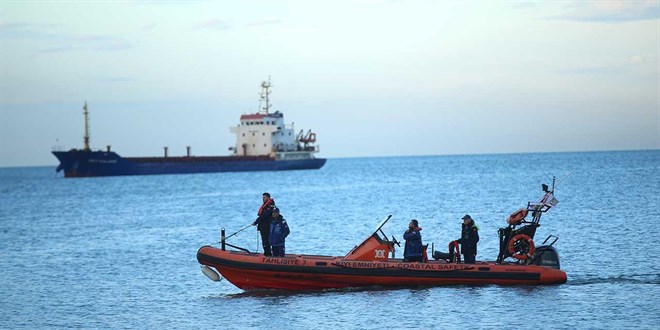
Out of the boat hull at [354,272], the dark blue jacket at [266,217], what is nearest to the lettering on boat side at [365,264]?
the boat hull at [354,272]

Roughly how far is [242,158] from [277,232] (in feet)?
313

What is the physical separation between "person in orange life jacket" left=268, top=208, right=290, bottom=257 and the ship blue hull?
93351 mm

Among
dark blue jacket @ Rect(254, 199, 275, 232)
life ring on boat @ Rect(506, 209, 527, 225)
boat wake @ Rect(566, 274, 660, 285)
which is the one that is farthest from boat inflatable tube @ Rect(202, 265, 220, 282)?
boat wake @ Rect(566, 274, 660, 285)

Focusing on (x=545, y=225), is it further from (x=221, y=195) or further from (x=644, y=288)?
(x=221, y=195)

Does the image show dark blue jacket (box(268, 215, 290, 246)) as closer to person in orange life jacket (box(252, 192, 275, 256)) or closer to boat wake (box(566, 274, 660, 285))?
person in orange life jacket (box(252, 192, 275, 256))

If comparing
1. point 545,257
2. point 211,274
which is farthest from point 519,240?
point 211,274

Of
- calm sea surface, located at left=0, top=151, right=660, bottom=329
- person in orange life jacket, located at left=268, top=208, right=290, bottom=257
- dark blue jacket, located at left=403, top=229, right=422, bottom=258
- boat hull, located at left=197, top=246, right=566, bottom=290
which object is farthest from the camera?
person in orange life jacket, located at left=268, top=208, right=290, bottom=257

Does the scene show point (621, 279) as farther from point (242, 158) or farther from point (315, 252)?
point (242, 158)

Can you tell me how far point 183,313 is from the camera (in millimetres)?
21547

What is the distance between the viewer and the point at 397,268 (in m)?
22.2

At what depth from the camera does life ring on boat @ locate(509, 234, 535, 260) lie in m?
22.3

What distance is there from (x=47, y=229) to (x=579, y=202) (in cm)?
2629

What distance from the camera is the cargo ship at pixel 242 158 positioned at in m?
116

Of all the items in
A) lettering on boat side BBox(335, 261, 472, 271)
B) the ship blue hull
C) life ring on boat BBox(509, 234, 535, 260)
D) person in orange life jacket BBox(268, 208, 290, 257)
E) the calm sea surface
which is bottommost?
the calm sea surface
